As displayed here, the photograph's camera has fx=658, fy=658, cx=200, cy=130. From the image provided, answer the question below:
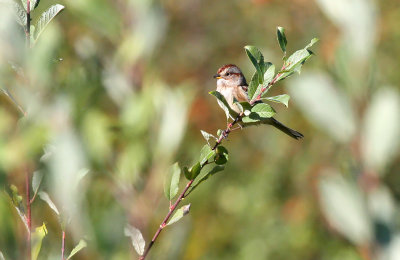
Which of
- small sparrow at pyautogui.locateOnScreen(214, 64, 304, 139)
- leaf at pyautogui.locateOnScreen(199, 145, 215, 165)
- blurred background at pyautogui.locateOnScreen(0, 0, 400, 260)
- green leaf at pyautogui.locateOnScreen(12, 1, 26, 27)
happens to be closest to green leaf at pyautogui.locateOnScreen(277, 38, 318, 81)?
blurred background at pyautogui.locateOnScreen(0, 0, 400, 260)

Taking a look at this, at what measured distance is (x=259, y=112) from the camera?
1.68 meters

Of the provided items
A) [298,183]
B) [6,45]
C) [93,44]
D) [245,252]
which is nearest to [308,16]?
[298,183]

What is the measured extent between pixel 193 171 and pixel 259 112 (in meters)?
0.23

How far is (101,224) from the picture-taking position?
93 centimetres

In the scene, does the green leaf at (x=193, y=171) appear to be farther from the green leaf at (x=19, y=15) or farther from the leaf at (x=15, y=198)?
the green leaf at (x=19, y=15)

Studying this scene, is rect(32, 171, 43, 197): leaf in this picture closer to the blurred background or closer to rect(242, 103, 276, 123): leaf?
the blurred background

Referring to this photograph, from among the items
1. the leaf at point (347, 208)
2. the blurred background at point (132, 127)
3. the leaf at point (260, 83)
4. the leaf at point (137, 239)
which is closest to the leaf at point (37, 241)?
the blurred background at point (132, 127)

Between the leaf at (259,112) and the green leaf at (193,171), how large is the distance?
0.17 meters

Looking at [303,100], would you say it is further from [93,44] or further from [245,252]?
[245,252]

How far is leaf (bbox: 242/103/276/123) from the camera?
164cm

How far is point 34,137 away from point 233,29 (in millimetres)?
10578

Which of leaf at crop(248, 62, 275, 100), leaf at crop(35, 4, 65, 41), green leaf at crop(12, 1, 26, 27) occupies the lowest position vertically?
leaf at crop(248, 62, 275, 100)

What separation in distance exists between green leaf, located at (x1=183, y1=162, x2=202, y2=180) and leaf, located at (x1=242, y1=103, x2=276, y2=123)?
→ 0.17m

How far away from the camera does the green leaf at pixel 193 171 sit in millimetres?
1659
